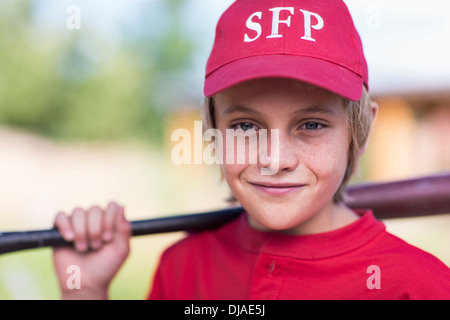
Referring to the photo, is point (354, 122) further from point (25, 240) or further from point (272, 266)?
point (25, 240)

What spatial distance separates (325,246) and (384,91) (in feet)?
17.9

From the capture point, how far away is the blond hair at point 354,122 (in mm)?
1072

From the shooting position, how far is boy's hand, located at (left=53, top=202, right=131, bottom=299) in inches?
47.3

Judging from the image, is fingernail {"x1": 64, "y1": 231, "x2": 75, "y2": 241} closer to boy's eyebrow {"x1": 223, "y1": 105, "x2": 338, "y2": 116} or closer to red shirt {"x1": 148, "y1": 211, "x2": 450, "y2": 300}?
red shirt {"x1": 148, "y1": 211, "x2": 450, "y2": 300}

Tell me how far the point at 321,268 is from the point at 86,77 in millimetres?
10224

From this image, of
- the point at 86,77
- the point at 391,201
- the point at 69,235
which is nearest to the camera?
the point at 69,235

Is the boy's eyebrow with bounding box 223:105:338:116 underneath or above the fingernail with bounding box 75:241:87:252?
above

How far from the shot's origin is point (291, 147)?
979 mm

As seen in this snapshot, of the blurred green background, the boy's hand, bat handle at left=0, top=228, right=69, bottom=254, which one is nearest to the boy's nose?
the boy's hand

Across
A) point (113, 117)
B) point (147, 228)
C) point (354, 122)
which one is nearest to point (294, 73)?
point (354, 122)

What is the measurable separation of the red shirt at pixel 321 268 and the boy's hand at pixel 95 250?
0.19 meters

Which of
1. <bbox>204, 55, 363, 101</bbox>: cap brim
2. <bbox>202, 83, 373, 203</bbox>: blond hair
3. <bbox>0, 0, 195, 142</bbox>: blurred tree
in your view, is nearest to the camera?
<bbox>204, 55, 363, 101</bbox>: cap brim

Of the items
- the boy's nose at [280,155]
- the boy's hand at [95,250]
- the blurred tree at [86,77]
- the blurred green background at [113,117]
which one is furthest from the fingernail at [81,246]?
the blurred tree at [86,77]

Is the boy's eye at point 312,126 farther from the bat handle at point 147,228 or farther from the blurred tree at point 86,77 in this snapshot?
the blurred tree at point 86,77
